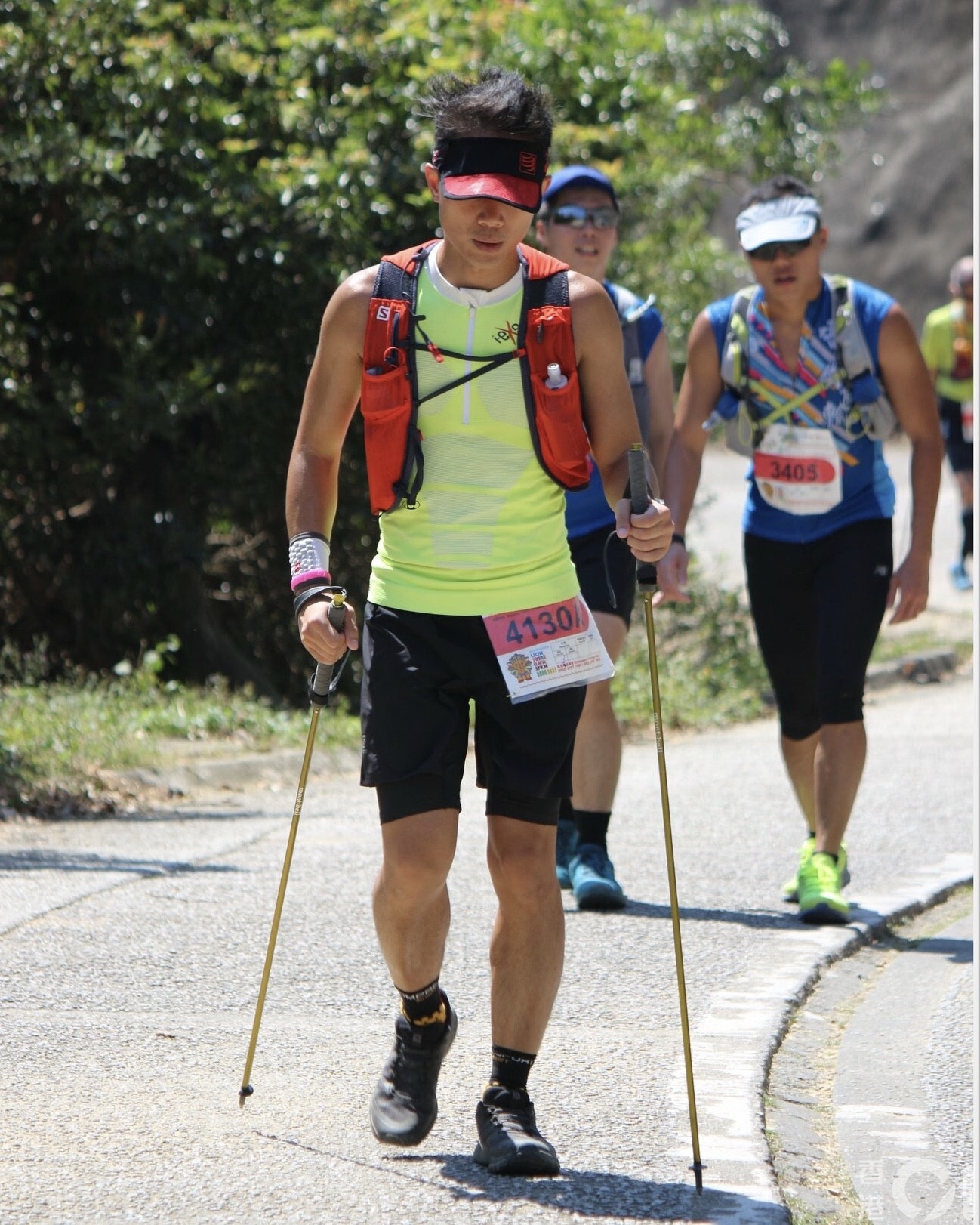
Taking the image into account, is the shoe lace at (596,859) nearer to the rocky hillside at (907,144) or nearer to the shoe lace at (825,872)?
the shoe lace at (825,872)

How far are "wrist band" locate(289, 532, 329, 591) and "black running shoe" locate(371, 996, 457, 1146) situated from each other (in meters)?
0.93

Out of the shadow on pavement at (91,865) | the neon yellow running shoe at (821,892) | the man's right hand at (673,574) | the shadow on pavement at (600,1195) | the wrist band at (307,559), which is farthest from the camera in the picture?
the shadow on pavement at (91,865)

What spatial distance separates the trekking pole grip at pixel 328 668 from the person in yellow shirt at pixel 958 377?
34.6 ft

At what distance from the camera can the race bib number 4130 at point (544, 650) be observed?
12.4ft

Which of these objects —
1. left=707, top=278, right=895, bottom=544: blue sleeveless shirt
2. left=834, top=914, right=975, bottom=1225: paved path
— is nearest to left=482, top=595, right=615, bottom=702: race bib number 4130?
left=834, top=914, right=975, bottom=1225: paved path

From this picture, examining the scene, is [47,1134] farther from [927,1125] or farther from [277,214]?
[277,214]

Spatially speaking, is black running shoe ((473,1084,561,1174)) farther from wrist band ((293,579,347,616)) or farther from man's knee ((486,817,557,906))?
wrist band ((293,579,347,616))

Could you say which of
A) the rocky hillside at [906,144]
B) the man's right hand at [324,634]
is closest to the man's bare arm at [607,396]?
the man's right hand at [324,634]

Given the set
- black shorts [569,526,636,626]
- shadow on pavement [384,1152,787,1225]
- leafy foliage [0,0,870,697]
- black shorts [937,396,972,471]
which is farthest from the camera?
black shorts [937,396,972,471]

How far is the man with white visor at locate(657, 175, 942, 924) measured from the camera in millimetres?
5988

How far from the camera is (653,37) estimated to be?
506 inches

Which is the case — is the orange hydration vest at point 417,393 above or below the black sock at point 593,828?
above

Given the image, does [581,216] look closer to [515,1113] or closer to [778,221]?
[778,221]

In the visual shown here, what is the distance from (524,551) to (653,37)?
32.2ft
